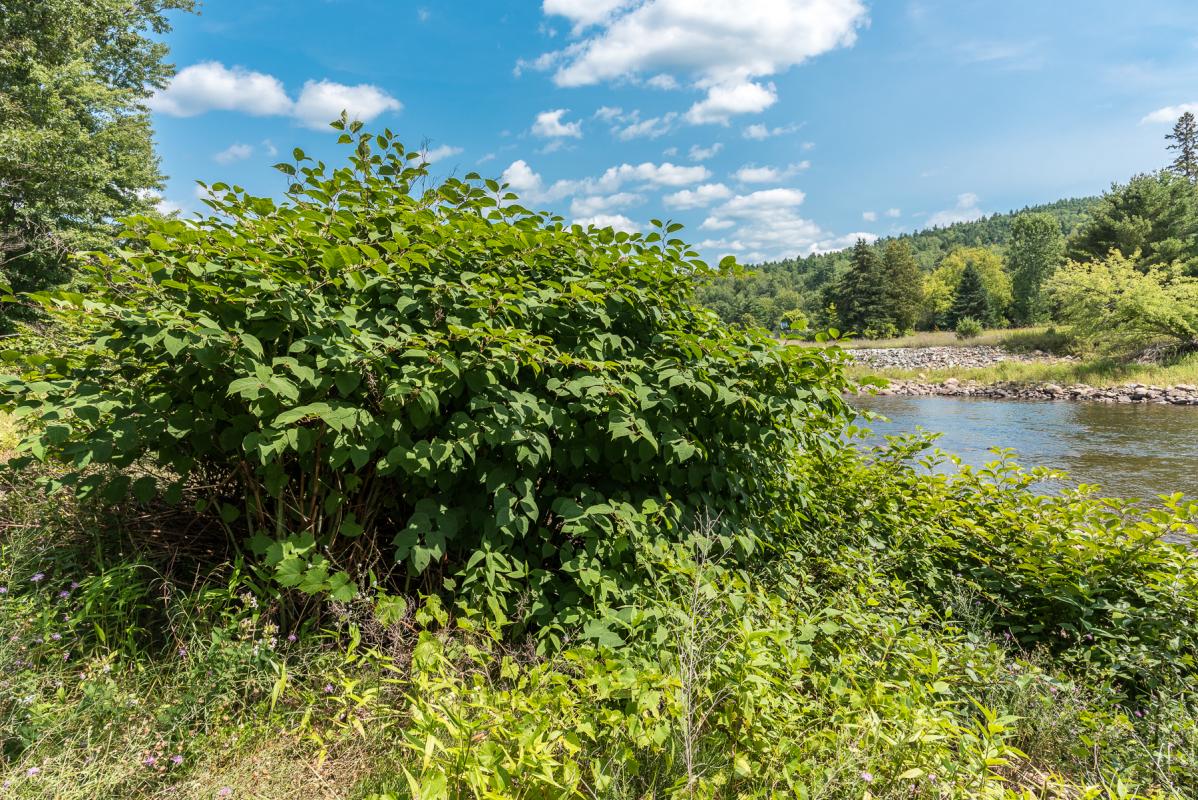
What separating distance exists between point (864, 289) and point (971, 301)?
9.23 metres

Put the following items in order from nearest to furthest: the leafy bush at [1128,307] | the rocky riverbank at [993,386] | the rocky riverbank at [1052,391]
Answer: the rocky riverbank at [1052,391] → the rocky riverbank at [993,386] → the leafy bush at [1128,307]

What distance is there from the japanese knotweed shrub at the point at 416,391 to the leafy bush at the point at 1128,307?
1091 inches

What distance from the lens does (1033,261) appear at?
48844 mm

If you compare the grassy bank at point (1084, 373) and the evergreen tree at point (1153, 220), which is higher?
the evergreen tree at point (1153, 220)

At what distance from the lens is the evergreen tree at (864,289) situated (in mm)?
54375

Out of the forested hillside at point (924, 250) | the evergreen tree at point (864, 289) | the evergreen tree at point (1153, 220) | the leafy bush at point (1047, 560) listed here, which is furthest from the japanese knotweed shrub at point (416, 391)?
the forested hillside at point (924, 250)

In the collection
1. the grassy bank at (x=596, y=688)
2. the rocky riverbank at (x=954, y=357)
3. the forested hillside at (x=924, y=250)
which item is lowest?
the rocky riverbank at (x=954, y=357)

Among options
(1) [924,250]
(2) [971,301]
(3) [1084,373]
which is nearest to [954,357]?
(3) [1084,373]

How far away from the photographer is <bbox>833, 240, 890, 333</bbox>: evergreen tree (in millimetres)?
54375

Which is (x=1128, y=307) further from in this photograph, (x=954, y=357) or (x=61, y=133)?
(x=61, y=133)

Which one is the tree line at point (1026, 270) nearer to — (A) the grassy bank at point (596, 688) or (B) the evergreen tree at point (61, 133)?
(A) the grassy bank at point (596, 688)

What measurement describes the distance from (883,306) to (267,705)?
60.4 metres

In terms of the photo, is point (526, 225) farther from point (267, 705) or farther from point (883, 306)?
point (883, 306)

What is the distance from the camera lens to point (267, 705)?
1944mm
